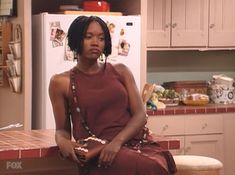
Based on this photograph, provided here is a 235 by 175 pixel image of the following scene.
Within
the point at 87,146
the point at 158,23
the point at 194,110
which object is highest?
the point at 158,23

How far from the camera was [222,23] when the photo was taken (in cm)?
469

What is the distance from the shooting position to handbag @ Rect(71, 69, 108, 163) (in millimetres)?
1966

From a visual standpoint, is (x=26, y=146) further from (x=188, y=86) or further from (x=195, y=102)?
(x=188, y=86)

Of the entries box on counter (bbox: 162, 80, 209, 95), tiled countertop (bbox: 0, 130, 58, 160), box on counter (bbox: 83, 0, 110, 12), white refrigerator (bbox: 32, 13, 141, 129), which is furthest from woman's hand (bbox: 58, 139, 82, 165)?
box on counter (bbox: 162, 80, 209, 95)

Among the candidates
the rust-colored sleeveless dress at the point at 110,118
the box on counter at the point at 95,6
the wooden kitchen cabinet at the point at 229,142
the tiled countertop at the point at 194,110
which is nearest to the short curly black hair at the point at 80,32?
the rust-colored sleeveless dress at the point at 110,118

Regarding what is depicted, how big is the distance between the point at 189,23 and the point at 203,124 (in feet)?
2.85

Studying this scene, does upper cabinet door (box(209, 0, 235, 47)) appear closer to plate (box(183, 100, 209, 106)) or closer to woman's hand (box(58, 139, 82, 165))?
plate (box(183, 100, 209, 106))

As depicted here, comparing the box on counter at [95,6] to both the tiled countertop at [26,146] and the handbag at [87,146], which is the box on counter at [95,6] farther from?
the handbag at [87,146]

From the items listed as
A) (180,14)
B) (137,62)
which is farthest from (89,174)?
(180,14)

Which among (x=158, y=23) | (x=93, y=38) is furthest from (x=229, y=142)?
(x=93, y=38)

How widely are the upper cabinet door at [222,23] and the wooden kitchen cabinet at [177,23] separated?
0.21 ft

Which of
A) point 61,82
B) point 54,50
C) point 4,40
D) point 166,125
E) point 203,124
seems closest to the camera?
point 61,82

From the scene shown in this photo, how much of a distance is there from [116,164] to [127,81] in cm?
34

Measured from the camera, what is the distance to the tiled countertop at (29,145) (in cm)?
212
